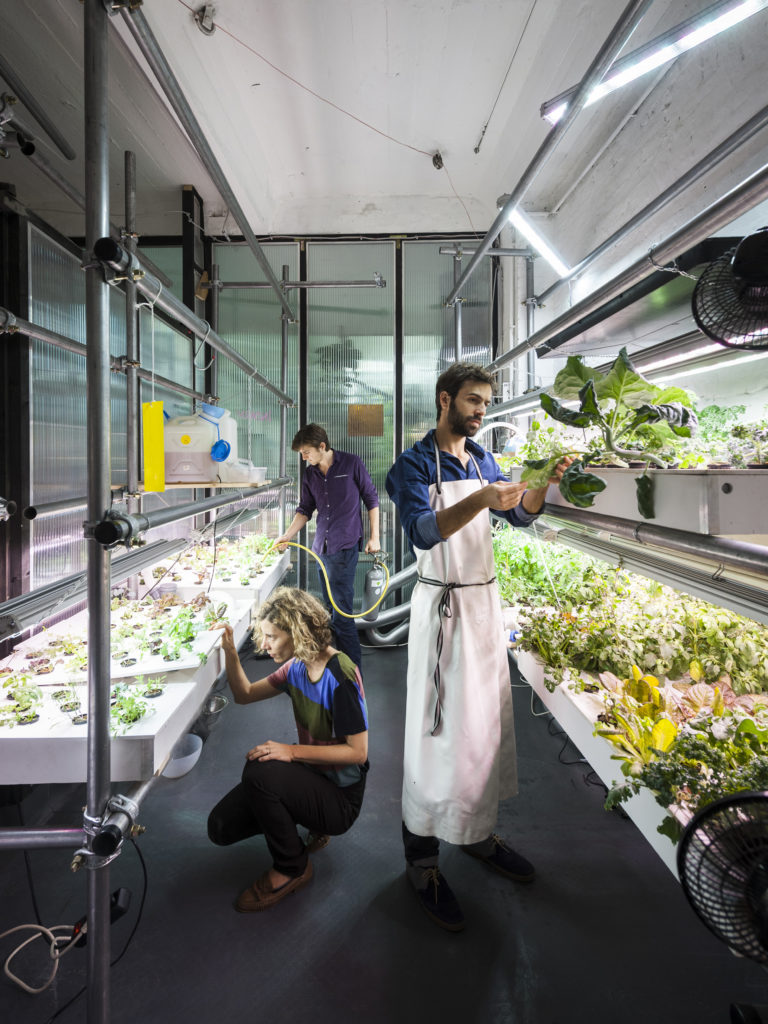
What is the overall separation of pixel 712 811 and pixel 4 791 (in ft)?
8.37

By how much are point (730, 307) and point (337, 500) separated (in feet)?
9.63

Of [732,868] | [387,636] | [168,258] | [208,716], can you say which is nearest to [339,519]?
[387,636]

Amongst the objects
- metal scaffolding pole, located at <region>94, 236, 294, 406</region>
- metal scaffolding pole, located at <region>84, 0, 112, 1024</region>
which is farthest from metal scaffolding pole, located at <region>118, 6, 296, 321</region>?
metal scaffolding pole, located at <region>94, 236, 294, 406</region>

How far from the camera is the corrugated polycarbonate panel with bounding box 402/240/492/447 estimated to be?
4.73 metres

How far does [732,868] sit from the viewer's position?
767 mm

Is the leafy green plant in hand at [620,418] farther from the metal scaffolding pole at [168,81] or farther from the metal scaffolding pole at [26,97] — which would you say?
the metal scaffolding pole at [26,97]

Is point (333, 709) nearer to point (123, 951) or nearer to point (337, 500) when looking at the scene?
point (123, 951)

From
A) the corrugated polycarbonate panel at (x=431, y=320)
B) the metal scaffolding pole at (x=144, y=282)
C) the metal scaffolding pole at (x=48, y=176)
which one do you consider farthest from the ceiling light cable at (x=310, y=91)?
the metal scaffolding pole at (x=144, y=282)

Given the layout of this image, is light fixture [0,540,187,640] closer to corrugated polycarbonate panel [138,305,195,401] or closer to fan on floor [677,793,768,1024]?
fan on floor [677,793,768,1024]

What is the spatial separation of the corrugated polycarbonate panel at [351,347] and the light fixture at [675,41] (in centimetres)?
315

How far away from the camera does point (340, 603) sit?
376cm

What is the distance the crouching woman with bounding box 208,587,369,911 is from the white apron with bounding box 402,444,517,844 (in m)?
0.25

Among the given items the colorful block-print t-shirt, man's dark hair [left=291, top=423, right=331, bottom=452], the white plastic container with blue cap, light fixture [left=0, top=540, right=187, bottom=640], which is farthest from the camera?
man's dark hair [left=291, top=423, right=331, bottom=452]

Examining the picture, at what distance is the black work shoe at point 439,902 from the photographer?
5.57ft
